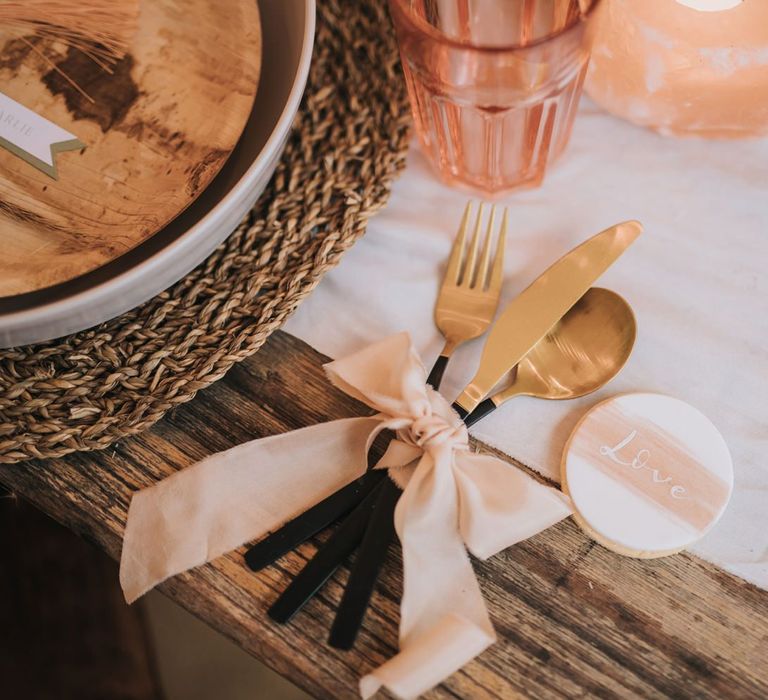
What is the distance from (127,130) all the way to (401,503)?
1.07 ft

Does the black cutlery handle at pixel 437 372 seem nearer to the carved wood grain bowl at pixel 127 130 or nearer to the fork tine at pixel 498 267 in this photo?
the fork tine at pixel 498 267

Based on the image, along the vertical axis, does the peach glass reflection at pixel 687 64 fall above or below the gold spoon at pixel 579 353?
above

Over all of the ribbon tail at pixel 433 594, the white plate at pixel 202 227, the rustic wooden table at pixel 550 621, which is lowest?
the rustic wooden table at pixel 550 621

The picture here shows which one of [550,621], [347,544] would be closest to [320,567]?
[347,544]

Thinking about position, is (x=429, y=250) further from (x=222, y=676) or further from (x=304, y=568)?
(x=222, y=676)

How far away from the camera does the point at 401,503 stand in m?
0.46

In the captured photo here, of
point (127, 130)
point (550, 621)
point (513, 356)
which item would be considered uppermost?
point (127, 130)

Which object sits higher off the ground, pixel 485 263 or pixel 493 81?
pixel 493 81

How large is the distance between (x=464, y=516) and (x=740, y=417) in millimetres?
199

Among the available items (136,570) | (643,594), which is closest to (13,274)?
(136,570)

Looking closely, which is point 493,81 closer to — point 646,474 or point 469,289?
point 469,289

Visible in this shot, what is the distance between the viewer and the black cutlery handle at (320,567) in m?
0.47

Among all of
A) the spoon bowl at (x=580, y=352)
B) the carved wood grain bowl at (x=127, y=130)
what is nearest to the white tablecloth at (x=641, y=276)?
the spoon bowl at (x=580, y=352)

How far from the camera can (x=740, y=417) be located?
51cm
